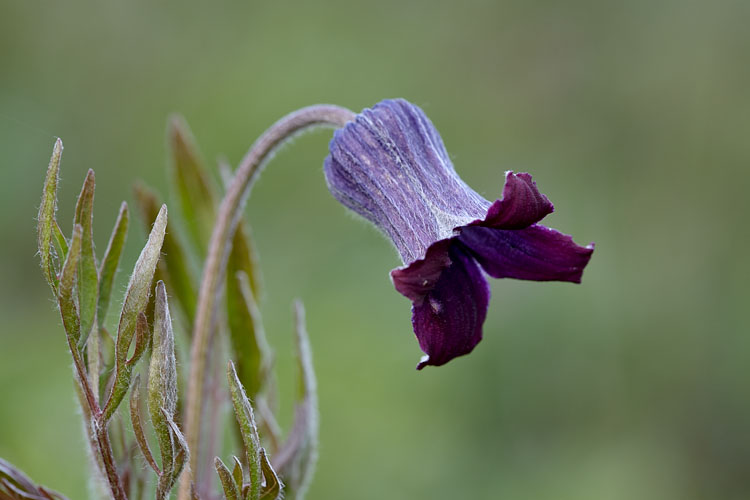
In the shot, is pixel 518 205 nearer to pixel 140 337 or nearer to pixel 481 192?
pixel 140 337

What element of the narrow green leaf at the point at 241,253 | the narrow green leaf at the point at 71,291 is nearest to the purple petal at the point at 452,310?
the narrow green leaf at the point at 71,291

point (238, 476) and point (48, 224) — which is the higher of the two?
point (48, 224)


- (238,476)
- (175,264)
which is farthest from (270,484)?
(175,264)

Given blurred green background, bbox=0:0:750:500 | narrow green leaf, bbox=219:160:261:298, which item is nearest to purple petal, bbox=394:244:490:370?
narrow green leaf, bbox=219:160:261:298

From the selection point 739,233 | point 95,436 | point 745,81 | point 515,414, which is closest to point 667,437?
point 515,414

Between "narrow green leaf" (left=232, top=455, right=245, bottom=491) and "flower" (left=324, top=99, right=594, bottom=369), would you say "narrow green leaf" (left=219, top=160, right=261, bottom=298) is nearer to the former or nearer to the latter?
"flower" (left=324, top=99, right=594, bottom=369)

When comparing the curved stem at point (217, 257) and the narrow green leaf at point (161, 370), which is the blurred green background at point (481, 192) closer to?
the curved stem at point (217, 257)

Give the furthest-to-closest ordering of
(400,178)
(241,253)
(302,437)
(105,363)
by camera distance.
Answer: (241,253), (302,437), (105,363), (400,178)

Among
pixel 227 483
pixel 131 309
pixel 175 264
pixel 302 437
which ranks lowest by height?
pixel 227 483
